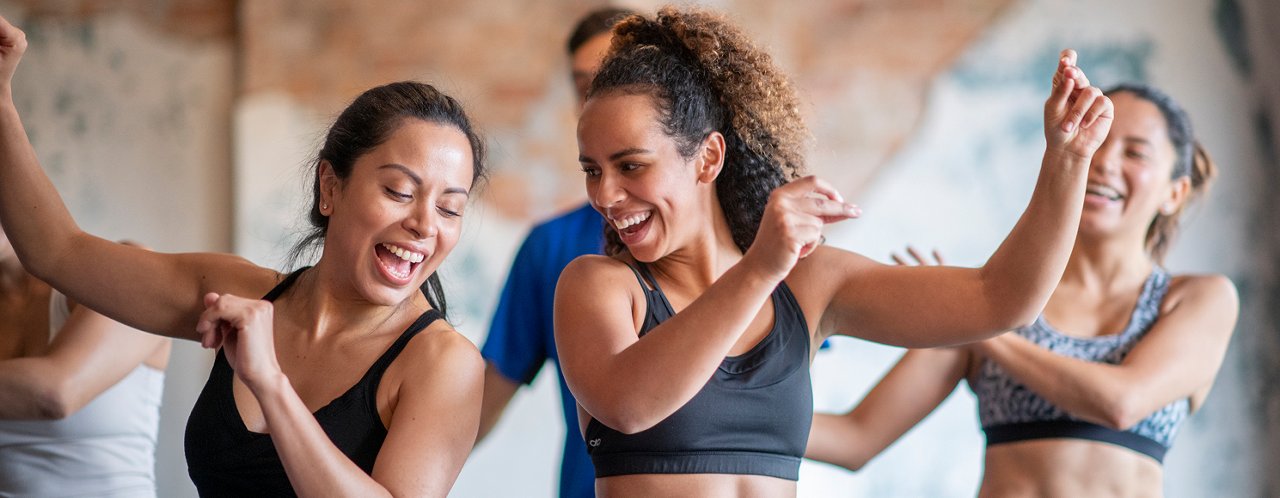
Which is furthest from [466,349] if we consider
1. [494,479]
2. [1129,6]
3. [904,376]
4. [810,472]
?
[1129,6]

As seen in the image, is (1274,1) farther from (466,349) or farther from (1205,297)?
(466,349)

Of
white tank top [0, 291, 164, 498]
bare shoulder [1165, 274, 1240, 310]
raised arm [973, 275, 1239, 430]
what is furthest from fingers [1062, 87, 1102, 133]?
white tank top [0, 291, 164, 498]

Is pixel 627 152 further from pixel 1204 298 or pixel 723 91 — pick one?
pixel 1204 298

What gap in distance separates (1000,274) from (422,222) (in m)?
0.75

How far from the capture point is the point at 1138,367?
210 centimetres

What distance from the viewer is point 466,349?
58.6 inches

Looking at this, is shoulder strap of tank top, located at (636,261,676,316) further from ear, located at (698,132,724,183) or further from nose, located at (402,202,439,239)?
nose, located at (402,202,439,239)

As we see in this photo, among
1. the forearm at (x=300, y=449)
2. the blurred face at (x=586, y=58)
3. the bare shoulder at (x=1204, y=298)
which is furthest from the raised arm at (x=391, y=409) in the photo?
the bare shoulder at (x=1204, y=298)

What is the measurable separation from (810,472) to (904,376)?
1.12 m

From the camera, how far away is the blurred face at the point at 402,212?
1541 mm

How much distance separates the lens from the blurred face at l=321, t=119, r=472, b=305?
5.06 feet

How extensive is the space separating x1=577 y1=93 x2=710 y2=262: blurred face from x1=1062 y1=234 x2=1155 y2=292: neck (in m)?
1.11

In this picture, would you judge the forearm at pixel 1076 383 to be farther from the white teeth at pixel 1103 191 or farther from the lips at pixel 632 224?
the lips at pixel 632 224

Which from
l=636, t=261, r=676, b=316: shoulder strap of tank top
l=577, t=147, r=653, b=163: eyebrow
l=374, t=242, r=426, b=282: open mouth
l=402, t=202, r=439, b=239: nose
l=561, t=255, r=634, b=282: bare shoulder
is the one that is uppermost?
l=577, t=147, r=653, b=163: eyebrow
